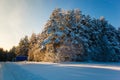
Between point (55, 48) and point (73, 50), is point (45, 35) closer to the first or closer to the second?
point (55, 48)

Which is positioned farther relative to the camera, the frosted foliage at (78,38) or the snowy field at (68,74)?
the frosted foliage at (78,38)

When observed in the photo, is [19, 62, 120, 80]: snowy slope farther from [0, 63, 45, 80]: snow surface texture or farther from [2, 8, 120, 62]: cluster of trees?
[2, 8, 120, 62]: cluster of trees

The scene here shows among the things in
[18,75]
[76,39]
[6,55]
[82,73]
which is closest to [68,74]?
[82,73]

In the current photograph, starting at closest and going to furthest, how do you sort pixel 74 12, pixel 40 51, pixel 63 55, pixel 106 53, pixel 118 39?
pixel 63 55 → pixel 40 51 → pixel 74 12 → pixel 106 53 → pixel 118 39

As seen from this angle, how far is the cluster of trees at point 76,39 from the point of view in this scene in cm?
3769

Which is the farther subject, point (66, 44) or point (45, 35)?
point (45, 35)

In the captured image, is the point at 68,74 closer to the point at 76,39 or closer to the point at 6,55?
the point at 76,39

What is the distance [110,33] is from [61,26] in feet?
55.4

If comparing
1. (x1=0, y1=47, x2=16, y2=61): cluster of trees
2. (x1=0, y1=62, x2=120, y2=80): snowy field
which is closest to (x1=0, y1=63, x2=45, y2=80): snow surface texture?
(x1=0, y1=62, x2=120, y2=80): snowy field

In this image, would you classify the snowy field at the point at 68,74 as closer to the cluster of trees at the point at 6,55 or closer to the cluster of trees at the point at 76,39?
the cluster of trees at the point at 76,39

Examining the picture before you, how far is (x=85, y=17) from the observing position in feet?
150

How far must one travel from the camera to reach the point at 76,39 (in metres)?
39.3

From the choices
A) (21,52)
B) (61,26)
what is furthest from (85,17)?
(21,52)

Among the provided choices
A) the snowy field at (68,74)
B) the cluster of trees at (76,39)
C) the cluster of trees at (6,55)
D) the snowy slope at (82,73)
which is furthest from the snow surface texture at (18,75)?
the cluster of trees at (6,55)
